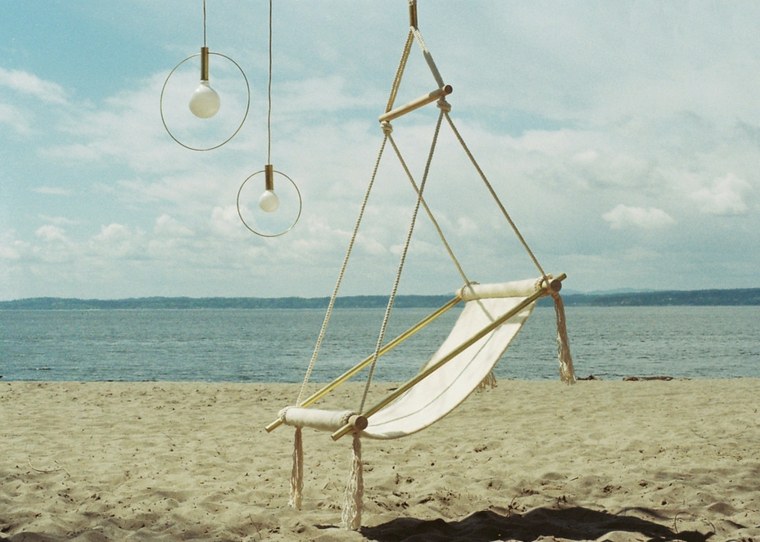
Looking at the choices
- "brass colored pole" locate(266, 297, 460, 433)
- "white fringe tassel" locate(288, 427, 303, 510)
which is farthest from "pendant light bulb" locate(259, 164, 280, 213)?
"white fringe tassel" locate(288, 427, 303, 510)

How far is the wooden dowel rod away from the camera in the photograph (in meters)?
3.42

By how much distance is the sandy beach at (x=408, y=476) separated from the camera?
143 inches

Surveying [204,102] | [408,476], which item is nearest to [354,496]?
[408,476]

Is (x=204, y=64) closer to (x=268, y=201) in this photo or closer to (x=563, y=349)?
(x=268, y=201)

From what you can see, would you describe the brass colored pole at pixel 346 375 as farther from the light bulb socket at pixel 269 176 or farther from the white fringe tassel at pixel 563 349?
the light bulb socket at pixel 269 176

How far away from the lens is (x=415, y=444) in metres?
5.73

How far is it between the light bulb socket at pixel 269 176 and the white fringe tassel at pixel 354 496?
1.51m

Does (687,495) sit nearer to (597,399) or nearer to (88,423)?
(597,399)

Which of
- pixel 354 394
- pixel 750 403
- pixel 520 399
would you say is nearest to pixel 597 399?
pixel 520 399

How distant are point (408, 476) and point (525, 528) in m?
1.18

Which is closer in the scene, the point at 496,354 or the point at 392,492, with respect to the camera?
the point at 496,354

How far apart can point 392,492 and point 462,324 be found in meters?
1.03

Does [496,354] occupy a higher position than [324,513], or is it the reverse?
[496,354]

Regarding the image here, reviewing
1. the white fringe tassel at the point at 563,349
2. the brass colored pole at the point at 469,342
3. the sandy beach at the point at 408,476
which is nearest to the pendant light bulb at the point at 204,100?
the brass colored pole at the point at 469,342
